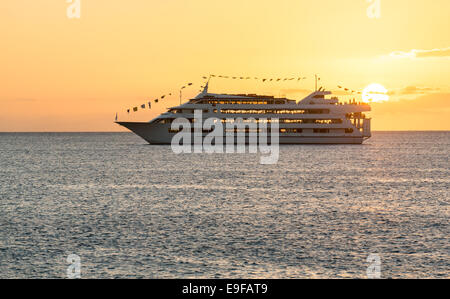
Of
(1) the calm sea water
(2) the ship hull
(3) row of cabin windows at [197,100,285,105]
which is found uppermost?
(3) row of cabin windows at [197,100,285,105]

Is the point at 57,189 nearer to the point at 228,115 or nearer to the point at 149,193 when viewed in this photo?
the point at 149,193

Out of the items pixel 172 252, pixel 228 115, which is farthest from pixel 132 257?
pixel 228 115

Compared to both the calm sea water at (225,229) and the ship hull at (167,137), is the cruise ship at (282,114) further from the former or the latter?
the calm sea water at (225,229)

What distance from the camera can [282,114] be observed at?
330 feet

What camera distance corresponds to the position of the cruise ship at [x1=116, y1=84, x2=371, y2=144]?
9869cm

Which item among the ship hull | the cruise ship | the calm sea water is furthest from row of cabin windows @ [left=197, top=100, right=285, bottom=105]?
the calm sea water

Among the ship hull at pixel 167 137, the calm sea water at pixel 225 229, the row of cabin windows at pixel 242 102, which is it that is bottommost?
the calm sea water at pixel 225 229

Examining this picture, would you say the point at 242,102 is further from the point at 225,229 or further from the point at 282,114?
the point at 225,229

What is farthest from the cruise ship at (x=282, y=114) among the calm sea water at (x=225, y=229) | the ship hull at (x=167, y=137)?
the calm sea water at (x=225, y=229)

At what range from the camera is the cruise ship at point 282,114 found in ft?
324

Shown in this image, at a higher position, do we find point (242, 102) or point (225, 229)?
point (242, 102)

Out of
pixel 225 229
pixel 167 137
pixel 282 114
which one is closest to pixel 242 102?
pixel 282 114

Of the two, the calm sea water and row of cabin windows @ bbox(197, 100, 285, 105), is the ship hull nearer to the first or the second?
row of cabin windows @ bbox(197, 100, 285, 105)
